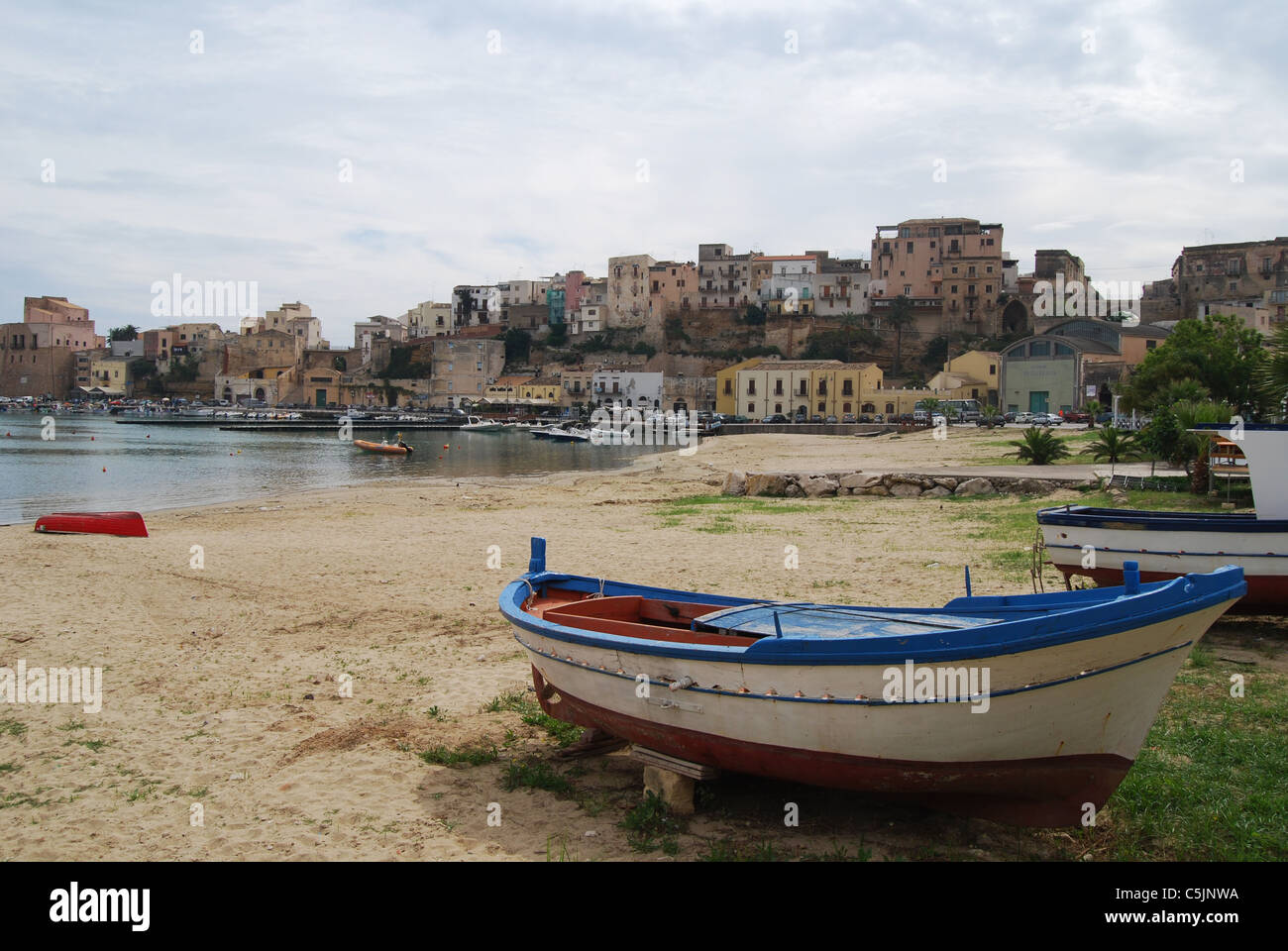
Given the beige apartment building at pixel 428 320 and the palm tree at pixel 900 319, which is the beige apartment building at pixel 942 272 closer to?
the palm tree at pixel 900 319

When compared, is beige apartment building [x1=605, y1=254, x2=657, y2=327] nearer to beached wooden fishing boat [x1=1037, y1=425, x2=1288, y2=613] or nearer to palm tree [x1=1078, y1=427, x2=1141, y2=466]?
palm tree [x1=1078, y1=427, x2=1141, y2=466]

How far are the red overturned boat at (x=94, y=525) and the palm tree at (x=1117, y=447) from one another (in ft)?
75.2

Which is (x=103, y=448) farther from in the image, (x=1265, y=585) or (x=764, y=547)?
(x=1265, y=585)

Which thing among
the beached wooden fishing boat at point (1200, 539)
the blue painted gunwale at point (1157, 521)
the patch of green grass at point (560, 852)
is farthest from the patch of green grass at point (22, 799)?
the blue painted gunwale at point (1157, 521)

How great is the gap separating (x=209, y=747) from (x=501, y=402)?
110273 mm

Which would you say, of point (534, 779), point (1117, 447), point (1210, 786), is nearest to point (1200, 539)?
point (1210, 786)

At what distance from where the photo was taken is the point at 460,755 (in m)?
7.01

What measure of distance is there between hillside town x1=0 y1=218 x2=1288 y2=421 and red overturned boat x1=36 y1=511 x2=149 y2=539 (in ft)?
195

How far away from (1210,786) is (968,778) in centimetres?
189

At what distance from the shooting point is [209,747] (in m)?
7.12

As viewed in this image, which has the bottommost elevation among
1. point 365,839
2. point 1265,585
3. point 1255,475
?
point 365,839

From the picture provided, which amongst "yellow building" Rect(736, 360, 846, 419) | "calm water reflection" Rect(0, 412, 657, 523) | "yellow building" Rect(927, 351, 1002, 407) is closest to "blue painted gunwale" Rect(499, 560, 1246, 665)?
"calm water reflection" Rect(0, 412, 657, 523)

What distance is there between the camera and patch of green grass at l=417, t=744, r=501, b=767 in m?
6.91
